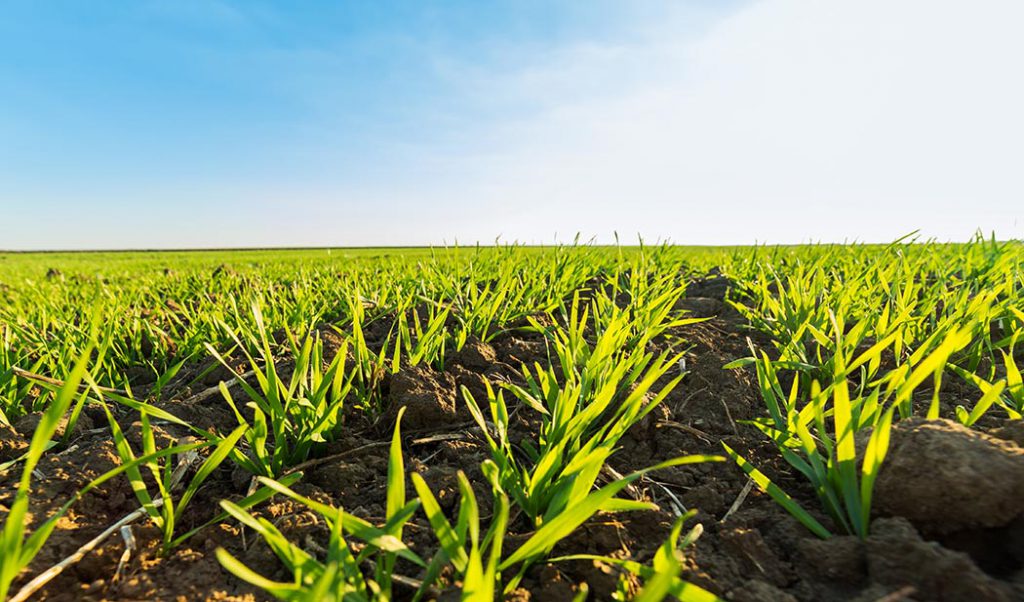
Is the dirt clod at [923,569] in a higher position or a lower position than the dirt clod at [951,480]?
lower

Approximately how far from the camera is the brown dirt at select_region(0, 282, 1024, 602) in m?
0.66

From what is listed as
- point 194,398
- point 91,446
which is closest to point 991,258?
point 194,398

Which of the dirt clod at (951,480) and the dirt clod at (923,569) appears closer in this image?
the dirt clod at (923,569)

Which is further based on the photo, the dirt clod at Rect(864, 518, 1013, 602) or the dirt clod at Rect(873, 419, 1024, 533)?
the dirt clod at Rect(873, 419, 1024, 533)

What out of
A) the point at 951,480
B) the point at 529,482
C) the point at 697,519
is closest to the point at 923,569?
the point at 951,480

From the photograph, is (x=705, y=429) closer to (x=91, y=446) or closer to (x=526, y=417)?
(x=526, y=417)

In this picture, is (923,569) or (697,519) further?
(697,519)

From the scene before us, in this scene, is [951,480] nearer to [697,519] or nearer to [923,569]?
[923,569]

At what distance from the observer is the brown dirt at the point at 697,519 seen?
2.17 ft

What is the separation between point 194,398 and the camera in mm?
1300

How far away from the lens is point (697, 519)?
829 mm

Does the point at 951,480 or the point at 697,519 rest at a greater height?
the point at 951,480

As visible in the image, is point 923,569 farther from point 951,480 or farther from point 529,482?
point 529,482

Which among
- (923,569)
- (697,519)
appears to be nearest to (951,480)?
(923,569)
